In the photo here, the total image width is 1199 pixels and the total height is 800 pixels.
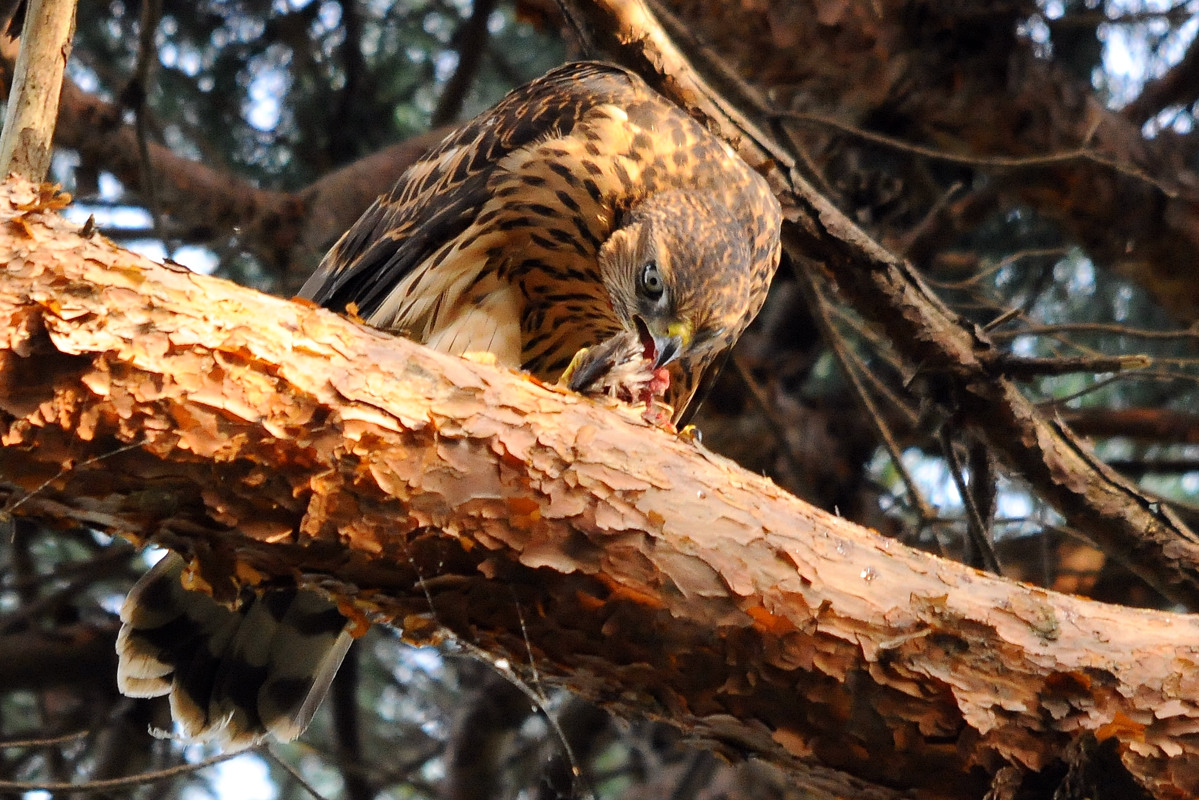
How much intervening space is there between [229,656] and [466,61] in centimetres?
314

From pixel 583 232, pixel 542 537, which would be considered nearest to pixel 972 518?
pixel 583 232

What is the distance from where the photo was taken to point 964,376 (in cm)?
325

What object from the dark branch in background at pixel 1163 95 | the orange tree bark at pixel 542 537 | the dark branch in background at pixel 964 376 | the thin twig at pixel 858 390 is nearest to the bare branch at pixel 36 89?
the orange tree bark at pixel 542 537

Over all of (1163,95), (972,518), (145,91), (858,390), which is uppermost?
(1163,95)

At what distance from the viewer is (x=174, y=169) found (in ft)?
15.5

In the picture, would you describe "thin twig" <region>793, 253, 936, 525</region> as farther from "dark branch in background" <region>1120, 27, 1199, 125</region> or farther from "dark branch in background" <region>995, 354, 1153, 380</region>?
"dark branch in background" <region>1120, 27, 1199, 125</region>

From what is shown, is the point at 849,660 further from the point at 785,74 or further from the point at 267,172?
the point at 267,172

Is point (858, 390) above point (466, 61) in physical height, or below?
below

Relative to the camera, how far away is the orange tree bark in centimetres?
184

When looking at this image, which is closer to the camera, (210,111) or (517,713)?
(517,713)

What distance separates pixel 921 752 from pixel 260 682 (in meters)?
1.61

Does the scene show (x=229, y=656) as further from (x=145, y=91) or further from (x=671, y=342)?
(x=145, y=91)

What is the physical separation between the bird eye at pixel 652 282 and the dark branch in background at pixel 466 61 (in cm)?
246

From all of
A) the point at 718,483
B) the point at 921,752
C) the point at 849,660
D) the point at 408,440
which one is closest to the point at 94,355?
the point at 408,440
